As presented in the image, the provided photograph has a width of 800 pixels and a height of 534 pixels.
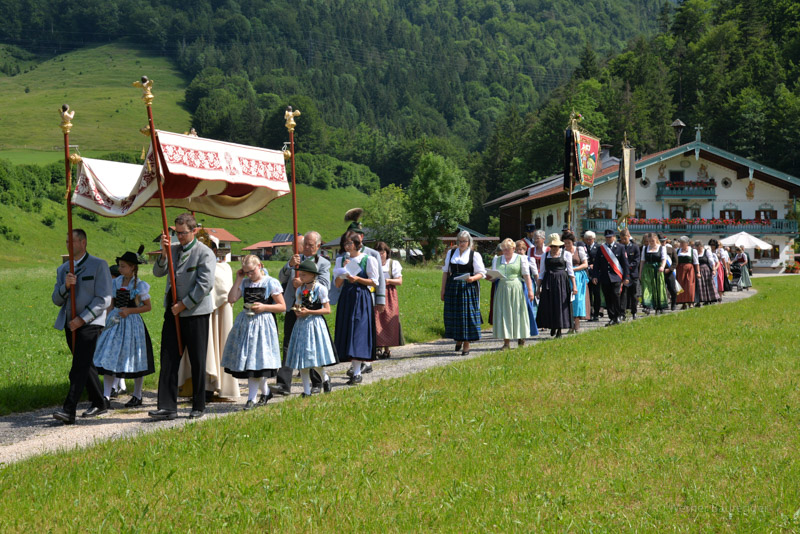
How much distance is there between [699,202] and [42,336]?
53.6 metres

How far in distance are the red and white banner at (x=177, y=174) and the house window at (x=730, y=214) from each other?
55.5 m

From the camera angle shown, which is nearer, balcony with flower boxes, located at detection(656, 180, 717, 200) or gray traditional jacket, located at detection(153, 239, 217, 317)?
gray traditional jacket, located at detection(153, 239, 217, 317)

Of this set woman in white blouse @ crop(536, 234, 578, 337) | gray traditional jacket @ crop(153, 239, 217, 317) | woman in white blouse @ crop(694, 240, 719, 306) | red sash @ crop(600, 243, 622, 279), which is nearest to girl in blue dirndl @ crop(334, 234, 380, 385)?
gray traditional jacket @ crop(153, 239, 217, 317)

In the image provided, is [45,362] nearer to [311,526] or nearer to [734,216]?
[311,526]

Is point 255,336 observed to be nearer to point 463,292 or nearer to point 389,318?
point 389,318

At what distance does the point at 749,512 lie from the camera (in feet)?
15.7

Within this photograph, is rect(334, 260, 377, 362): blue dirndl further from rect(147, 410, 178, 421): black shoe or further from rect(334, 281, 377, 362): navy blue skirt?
rect(147, 410, 178, 421): black shoe

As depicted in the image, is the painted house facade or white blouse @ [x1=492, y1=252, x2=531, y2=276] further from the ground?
the painted house facade

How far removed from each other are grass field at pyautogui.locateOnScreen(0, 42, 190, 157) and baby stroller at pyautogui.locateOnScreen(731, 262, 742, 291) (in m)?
83.1

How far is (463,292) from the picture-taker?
13445 millimetres

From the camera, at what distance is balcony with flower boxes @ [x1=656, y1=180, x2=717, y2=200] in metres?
58.6

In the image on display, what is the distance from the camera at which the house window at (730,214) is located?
2359 inches

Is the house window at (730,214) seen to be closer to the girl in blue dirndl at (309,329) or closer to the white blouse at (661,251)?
the white blouse at (661,251)

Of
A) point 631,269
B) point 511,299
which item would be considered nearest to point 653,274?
point 631,269
